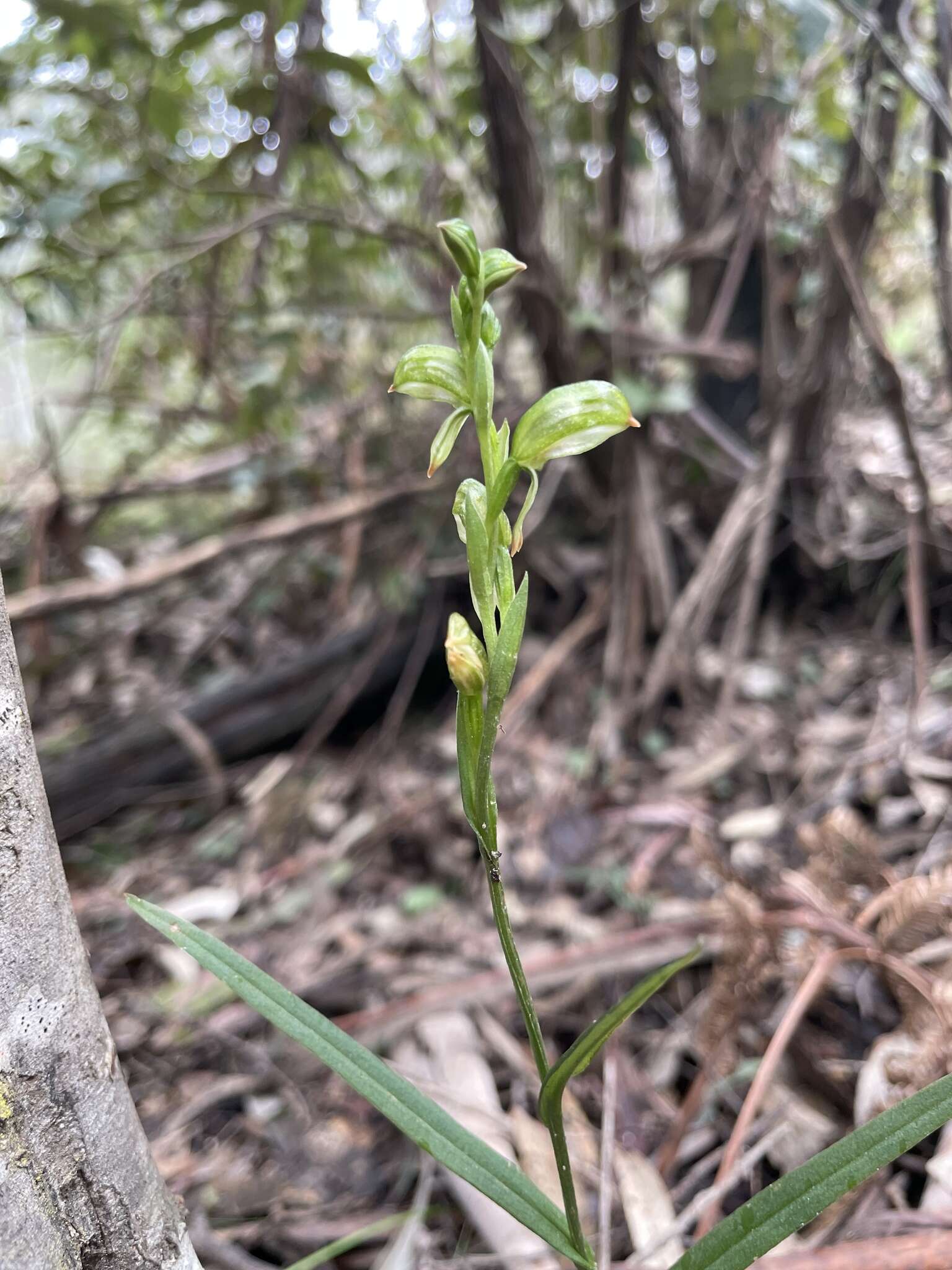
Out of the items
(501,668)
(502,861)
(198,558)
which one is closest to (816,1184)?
(501,668)

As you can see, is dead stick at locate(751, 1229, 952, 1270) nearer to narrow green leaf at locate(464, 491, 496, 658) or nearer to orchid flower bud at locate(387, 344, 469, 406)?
narrow green leaf at locate(464, 491, 496, 658)

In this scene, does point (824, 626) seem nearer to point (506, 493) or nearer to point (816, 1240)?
point (816, 1240)

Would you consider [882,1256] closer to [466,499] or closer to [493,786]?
[493,786]

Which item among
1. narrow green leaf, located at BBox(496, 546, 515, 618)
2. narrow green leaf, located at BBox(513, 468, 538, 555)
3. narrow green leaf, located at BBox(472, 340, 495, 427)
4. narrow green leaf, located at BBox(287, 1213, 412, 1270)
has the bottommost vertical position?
narrow green leaf, located at BBox(287, 1213, 412, 1270)

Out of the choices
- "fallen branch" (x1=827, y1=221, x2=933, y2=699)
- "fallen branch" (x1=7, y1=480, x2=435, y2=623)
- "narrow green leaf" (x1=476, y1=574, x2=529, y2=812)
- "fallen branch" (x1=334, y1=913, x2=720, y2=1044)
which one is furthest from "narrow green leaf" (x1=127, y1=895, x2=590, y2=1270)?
"fallen branch" (x1=7, y1=480, x2=435, y2=623)

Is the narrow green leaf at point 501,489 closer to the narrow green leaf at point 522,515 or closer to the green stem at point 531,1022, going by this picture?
the narrow green leaf at point 522,515

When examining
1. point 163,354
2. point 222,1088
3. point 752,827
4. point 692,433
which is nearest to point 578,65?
point 692,433
